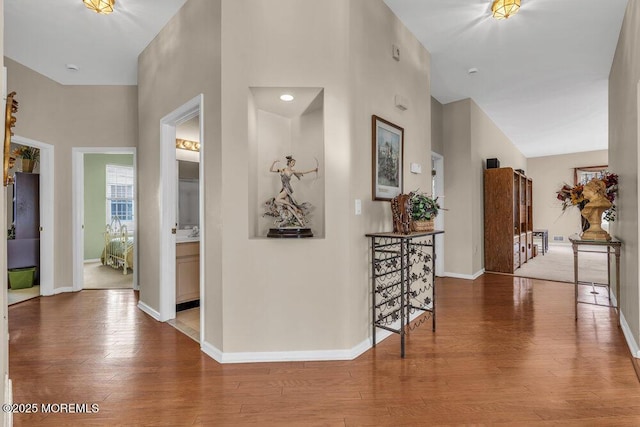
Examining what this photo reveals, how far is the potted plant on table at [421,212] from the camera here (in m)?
2.86

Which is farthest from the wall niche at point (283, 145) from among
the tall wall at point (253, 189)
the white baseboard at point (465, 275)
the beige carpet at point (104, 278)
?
the white baseboard at point (465, 275)

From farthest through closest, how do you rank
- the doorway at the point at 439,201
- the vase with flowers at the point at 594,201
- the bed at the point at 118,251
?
the bed at the point at 118,251 < the doorway at the point at 439,201 < the vase with flowers at the point at 594,201

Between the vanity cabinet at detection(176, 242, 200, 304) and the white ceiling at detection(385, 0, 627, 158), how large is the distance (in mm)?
3266

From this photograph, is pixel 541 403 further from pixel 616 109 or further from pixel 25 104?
pixel 25 104

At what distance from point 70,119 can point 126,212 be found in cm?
359

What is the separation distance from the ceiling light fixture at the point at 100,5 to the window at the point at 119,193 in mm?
5578

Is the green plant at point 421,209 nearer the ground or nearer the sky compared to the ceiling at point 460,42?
nearer the ground

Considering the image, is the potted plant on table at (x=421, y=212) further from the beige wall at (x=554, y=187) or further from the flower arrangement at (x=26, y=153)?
the beige wall at (x=554, y=187)

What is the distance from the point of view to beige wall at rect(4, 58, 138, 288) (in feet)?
15.3

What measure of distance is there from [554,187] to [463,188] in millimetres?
7165

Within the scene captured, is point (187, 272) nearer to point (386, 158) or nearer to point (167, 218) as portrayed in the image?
point (167, 218)

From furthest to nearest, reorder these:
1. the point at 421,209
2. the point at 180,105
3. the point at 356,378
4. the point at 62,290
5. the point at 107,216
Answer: the point at 107,216, the point at 62,290, the point at 180,105, the point at 421,209, the point at 356,378

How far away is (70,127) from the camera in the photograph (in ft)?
15.7

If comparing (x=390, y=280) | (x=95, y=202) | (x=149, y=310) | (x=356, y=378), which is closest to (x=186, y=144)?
(x=149, y=310)
